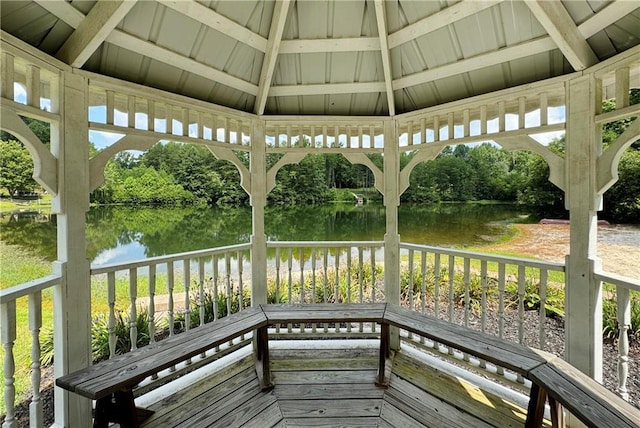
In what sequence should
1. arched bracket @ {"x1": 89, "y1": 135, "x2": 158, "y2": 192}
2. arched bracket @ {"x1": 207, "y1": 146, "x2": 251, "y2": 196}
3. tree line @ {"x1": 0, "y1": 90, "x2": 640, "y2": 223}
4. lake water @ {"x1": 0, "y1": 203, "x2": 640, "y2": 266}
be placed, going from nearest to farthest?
arched bracket @ {"x1": 89, "y1": 135, "x2": 158, "y2": 192}, arched bracket @ {"x1": 207, "y1": 146, "x2": 251, "y2": 196}, lake water @ {"x1": 0, "y1": 203, "x2": 640, "y2": 266}, tree line @ {"x1": 0, "y1": 90, "x2": 640, "y2": 223}

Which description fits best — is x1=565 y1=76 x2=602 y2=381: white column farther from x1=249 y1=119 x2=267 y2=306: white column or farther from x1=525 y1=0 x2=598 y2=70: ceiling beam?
x1=249 y1=119 x2=267 y2=306: white column

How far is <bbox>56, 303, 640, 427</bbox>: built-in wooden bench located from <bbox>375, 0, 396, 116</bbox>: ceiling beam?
84.5 inches

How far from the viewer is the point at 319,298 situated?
562 centimetres

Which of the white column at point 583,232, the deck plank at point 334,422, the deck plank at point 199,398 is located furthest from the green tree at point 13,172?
the white column at point 583,232

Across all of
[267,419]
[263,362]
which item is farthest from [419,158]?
[267,419]

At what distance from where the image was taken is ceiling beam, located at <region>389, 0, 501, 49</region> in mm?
2297

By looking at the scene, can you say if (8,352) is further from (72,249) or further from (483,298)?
(483,298)

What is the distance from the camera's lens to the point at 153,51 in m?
2.44

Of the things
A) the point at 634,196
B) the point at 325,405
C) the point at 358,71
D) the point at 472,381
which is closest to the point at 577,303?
the point at 472,381

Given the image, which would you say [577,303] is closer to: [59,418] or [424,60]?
[424,60]

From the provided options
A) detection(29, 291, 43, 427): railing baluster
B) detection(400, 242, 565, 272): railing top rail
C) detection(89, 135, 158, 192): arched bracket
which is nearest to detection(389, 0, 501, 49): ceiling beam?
detection(400, 242, 565, 272): railing top rail

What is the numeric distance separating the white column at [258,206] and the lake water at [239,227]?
5514 mm

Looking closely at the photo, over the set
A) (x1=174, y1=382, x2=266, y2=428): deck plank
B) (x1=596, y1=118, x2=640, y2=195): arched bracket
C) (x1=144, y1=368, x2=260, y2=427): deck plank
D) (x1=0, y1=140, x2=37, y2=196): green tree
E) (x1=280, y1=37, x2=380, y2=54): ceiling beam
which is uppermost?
(x1=280, y1=37, x2=380, y2=54): ceiling beam

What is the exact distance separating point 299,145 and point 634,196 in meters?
6.93
